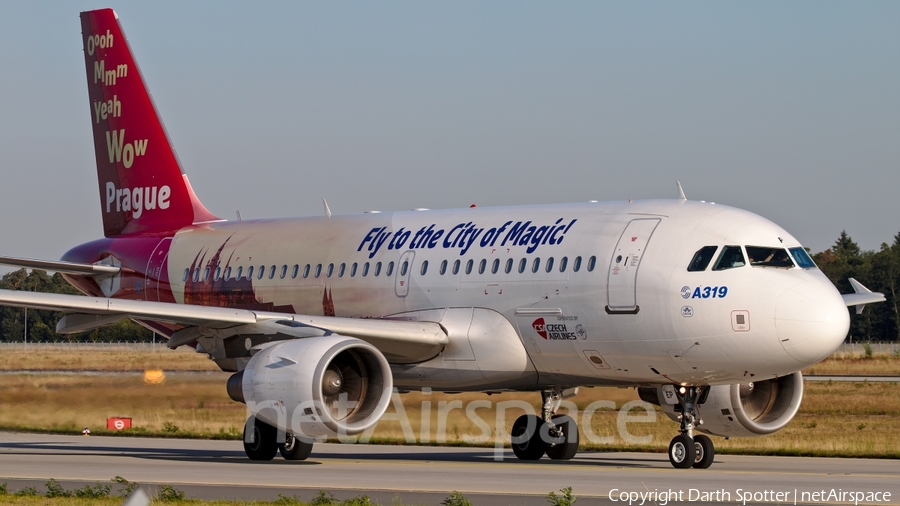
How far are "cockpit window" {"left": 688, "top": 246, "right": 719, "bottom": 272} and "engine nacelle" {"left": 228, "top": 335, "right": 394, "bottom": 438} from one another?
4995 millimetres

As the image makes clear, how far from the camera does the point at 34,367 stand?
146ft

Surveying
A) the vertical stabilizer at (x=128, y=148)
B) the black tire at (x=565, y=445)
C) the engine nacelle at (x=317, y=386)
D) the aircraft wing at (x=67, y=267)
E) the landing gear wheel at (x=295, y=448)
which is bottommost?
the black tire at (x=565, y=445)

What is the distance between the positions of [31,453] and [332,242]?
23.1 feet

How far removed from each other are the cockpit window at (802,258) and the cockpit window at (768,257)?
182 mm

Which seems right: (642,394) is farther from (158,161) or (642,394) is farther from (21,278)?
(21,278)

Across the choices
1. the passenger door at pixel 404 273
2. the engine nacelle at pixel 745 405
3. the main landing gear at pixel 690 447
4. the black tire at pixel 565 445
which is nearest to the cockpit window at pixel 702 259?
the main landing gear at pixel 690 447

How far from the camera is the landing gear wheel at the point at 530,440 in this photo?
24031 mm

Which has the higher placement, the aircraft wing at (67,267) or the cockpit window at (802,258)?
the aircraft wing at (67,267)

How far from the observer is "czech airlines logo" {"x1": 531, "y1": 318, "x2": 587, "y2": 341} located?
21.3m

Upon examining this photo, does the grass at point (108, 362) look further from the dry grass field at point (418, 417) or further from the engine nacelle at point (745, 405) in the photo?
the engine nacelle at point (745, 405)

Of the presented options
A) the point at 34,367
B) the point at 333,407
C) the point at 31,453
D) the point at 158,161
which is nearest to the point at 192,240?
the point at 158,161

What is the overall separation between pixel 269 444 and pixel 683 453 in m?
7.06

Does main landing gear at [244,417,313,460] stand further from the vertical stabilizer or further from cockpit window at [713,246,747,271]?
the vertical stabilizer

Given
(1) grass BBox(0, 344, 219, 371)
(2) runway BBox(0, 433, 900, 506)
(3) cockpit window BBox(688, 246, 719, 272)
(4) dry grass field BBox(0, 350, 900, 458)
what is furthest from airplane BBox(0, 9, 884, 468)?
(1) grass BBox(0, 344, 219, 371)
